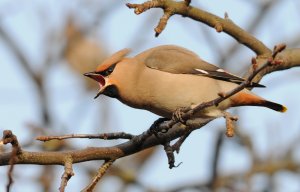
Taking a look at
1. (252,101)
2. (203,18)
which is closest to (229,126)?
(203,18)

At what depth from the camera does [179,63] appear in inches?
205

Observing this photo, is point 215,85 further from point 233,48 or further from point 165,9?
point 233,48

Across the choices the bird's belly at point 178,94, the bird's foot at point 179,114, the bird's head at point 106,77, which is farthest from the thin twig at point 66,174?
the bird's head at point 106,77

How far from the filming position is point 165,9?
4.24m

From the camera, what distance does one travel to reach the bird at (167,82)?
481 centimetres

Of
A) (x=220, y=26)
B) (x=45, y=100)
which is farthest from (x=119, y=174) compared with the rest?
(x=220, y=26)

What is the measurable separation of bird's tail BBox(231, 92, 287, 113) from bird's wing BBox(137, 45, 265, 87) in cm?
14

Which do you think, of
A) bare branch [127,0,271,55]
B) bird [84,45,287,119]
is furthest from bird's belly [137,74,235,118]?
bare branch [127,0,271,55]

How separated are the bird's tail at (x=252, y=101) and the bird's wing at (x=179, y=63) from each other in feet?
0.45

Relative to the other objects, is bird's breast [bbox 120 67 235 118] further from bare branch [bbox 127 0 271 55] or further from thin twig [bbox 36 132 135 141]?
thin twig [bbox 36 132 135 141]

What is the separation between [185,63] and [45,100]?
4.08 meters

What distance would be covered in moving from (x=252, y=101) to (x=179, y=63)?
595 millimetres

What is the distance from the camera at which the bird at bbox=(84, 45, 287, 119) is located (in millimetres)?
4809

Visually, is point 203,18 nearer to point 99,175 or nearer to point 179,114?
point 179,114
